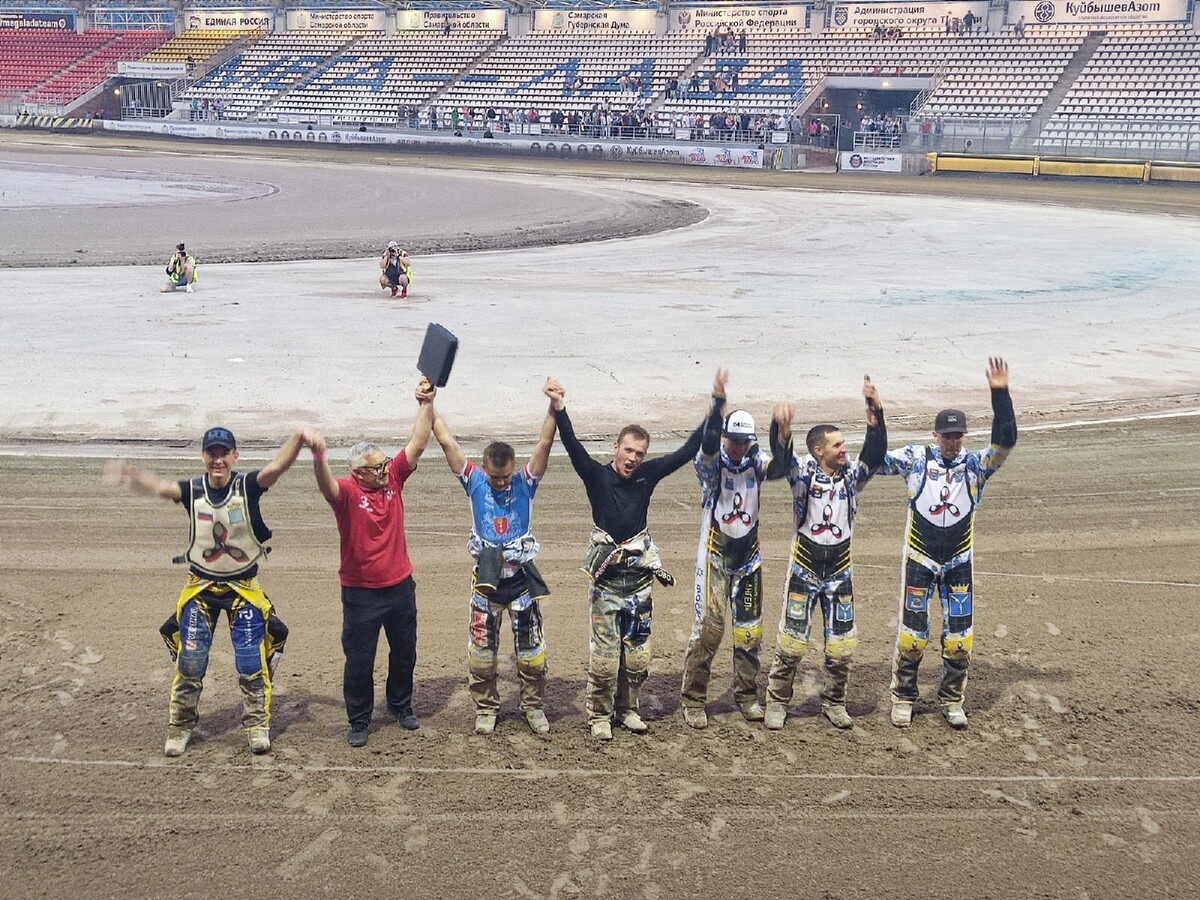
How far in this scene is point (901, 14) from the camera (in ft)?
193

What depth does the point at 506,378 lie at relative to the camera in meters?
15.4

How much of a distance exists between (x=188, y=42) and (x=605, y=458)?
75.9m

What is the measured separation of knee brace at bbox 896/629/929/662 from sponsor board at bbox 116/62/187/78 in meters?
76.4

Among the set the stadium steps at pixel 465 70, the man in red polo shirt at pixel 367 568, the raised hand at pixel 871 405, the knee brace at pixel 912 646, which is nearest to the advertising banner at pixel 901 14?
the stadium steps at pixel 465 70

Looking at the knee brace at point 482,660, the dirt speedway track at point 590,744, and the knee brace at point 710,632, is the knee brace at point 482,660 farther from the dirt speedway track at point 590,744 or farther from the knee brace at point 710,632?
the knee brace at point 710,632

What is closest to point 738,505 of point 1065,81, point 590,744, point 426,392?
point 590,744

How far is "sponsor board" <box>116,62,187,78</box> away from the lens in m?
73.2

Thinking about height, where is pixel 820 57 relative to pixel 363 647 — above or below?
above

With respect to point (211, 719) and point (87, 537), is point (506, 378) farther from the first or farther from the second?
point (211, 719)

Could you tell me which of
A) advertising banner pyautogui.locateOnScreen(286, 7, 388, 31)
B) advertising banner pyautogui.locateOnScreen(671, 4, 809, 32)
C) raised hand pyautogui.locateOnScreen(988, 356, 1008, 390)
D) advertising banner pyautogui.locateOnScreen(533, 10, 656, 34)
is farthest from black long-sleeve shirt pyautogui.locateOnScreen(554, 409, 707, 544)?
advertising banner pyautogui.locateOnScreen(286, 7, 388, 31)

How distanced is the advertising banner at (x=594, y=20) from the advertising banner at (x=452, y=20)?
2.38m

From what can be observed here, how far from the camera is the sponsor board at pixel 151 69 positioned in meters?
73.2

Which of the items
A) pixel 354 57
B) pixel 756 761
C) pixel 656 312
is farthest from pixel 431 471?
pixel 354 57

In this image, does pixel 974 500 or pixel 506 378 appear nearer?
pixel 974 500
